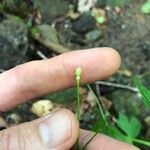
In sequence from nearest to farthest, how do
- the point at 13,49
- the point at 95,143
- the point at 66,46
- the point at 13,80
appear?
the point at 95,143, the point at 13,80, the point at 13,49, the point at 66,46

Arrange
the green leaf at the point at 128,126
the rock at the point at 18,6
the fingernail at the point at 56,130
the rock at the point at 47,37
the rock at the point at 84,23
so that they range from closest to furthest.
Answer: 1. the fingernail at the point at 56,130
2. the green leaf at the point at 128,126
3. the rock at the point at 18,6
4. the rock at the point at 47,37
5. the rock at the point at 84,23

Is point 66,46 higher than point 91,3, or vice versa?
point 91,3

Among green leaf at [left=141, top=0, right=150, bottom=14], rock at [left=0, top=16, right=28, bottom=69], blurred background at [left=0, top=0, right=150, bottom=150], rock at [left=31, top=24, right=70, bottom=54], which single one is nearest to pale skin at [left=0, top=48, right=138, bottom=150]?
blurred background at [left=0, top=0, right=150, bottom=150]

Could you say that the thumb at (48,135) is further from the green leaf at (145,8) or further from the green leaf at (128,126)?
the green leaf at (145,8)

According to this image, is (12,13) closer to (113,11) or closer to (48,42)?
(48,42)

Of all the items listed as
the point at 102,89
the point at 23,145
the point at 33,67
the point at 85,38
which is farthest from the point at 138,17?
the point at 23,145

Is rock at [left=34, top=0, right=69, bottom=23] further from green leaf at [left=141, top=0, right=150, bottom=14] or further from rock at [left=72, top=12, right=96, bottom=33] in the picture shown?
green leaf at [left=141, top=0, right=150, bottom=14]

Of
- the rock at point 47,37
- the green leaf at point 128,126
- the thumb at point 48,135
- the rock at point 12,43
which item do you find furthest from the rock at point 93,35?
the thumb at point 48,135
